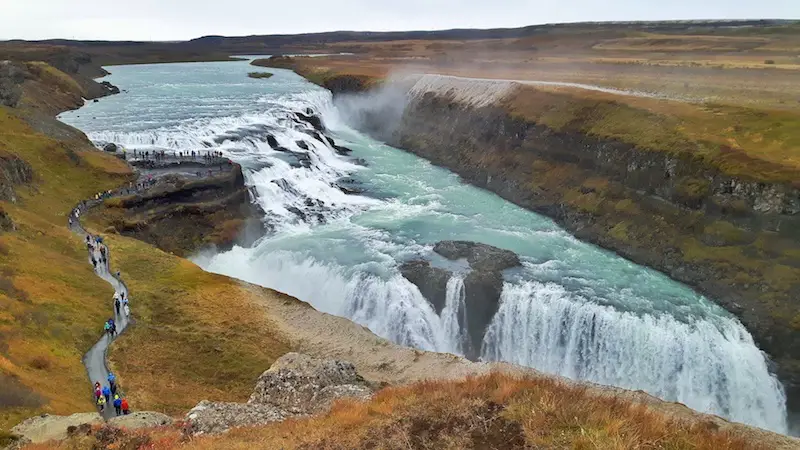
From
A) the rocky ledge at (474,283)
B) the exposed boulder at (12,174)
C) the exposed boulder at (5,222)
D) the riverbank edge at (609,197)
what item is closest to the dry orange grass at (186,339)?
the exposed boulder at (5,222)

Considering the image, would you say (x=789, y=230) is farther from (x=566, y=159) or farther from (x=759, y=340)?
(x=566, y=159)

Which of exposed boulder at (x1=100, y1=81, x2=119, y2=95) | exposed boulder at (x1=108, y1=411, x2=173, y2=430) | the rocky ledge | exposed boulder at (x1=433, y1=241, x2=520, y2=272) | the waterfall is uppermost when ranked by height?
exposed boulder at (x1=100, y1=81, x2=119, y2=95)

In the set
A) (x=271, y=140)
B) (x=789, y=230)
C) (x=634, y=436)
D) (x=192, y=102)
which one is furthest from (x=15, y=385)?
(x=192, y=102)

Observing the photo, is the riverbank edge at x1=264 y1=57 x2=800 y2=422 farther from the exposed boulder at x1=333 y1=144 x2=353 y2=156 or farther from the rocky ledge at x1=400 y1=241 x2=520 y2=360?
the rocky ledge at x1=400 y1=241 x2=520 y2=360

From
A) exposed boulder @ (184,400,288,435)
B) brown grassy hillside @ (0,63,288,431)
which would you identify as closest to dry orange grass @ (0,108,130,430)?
brown grassy hillside @ (0,63,288,431)

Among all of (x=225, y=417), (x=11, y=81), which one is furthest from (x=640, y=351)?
(x=11, y=81)

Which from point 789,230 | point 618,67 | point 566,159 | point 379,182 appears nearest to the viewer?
point 789,230

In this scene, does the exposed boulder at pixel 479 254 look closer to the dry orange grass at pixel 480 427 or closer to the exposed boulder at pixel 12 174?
the dry orange grass at pixel 480 427
